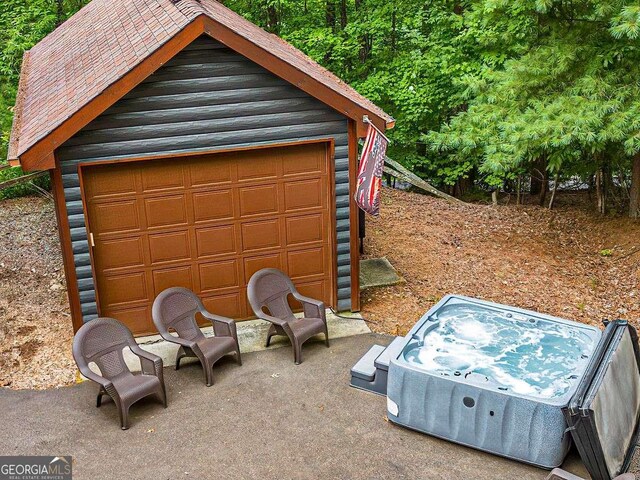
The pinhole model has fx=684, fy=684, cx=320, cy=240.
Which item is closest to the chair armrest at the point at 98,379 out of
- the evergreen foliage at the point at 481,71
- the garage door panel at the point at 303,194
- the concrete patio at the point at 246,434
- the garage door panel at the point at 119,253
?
the concrete patio at the point at 246,434

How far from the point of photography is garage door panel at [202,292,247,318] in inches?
377

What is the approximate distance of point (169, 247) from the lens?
30.1 feet

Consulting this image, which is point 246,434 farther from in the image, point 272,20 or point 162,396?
point 272,20

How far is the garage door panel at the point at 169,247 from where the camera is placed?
9.12 metres

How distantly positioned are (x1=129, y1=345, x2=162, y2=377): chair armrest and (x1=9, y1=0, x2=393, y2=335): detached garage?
4.54 feet

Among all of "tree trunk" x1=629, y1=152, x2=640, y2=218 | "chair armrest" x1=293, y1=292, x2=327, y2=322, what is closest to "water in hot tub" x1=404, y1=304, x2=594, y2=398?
"chair armrest" x1=293, y1=292, x2=327, y2=322

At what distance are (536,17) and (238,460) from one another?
346 inches

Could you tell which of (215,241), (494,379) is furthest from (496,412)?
(215,241)

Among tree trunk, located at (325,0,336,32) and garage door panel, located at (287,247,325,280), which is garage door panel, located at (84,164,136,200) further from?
tree trunk, located at (325,0,336,32)

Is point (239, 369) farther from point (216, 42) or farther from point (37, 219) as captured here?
point (37, 219)

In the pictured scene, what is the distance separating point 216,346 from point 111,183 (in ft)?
8.20

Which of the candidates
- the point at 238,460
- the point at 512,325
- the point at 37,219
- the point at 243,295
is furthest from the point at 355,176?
the point at 37,219

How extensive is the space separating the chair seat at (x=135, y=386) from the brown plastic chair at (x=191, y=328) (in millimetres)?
628

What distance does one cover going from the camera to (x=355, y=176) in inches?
374
